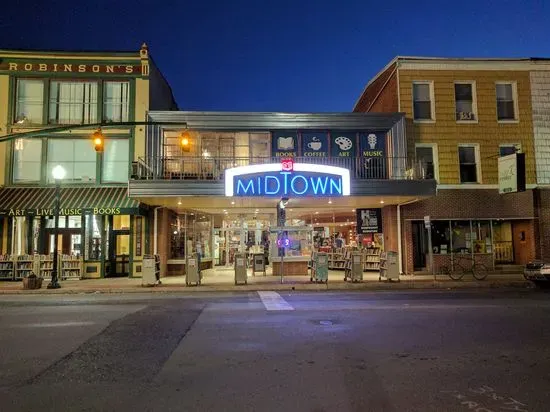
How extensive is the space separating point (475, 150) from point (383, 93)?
5841 millimetres

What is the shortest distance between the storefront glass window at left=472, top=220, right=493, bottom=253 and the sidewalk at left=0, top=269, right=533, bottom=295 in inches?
69.6

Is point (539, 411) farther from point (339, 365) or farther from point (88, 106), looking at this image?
point (88, 106)

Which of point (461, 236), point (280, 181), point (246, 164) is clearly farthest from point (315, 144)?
point (461, 236)

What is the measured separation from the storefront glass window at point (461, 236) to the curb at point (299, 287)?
3.72 meters

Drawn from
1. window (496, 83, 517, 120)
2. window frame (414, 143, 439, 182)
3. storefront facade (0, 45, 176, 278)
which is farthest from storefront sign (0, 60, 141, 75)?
window (496, 83, 517, 120)

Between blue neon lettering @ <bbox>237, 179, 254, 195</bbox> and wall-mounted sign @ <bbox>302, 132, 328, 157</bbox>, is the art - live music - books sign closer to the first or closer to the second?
blue neon lettering @ <bbox>237, 179, 254, 195</bbox>

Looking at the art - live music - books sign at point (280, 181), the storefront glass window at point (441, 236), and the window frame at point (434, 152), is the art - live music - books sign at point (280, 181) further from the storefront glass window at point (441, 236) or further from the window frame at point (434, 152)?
the storefront glass window at point (441, 236)

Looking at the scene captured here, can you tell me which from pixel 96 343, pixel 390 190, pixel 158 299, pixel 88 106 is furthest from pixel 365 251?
pixel 96 343

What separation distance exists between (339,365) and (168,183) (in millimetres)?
14029

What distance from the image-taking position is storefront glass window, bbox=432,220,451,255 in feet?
74.1

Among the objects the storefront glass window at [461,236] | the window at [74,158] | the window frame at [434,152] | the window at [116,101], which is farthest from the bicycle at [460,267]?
the window at [74,158]

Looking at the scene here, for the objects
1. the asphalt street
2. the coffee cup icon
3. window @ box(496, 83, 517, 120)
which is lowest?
the asphalt street

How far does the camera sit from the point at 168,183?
19.2 metres

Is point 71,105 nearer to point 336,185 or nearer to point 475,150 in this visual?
Result: point 336,185
